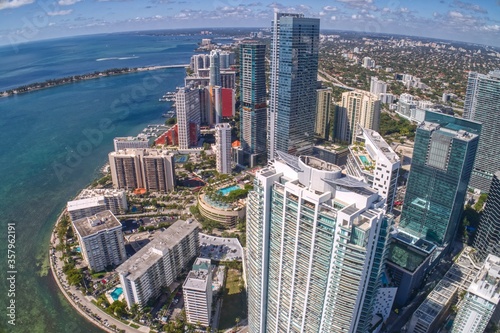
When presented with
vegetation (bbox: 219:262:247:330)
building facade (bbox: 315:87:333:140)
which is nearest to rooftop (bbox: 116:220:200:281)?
vegetation (bbox: 219:262:247:330)

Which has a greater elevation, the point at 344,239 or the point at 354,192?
the point at 354,192

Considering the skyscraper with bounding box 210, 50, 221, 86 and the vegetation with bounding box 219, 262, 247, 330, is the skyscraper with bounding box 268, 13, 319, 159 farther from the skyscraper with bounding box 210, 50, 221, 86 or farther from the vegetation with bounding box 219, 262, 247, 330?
the skyscraper with bounding box 210, 50, 221, 86

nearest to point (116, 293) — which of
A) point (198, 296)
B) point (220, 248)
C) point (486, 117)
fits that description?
point (198, 296)

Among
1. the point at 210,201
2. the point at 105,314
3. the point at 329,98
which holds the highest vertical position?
the point at 329,98

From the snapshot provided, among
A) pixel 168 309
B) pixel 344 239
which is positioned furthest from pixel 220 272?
pixel 344 239

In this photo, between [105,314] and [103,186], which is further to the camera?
[103,186]

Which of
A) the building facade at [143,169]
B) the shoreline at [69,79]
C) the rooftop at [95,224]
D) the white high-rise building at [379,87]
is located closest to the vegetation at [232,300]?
the rooftop at [95,224]

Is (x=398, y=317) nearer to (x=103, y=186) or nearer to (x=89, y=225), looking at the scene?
(x=89, y=225)
